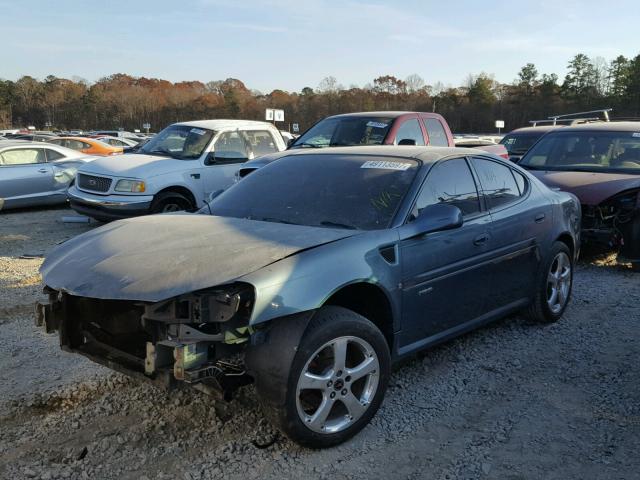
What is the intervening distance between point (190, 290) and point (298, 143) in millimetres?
6734

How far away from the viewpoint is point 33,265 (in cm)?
733

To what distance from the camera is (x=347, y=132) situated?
8.93 m

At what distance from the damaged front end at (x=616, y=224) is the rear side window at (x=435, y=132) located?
9.40 ft

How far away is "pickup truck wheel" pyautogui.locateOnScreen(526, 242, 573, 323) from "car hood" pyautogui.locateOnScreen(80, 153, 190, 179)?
5.98 metres

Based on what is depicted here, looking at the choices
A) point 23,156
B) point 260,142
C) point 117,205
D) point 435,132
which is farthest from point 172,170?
point 23,156

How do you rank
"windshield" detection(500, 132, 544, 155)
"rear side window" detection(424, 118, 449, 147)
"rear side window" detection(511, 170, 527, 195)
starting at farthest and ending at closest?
"windshield" detection(500, 132, 544, 155) < "rear side window" detection(424, 118, 449, 147) < "rear side window" detection(511, 170, 527, 195)

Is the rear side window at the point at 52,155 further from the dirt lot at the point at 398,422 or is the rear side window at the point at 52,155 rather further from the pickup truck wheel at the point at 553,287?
the pickup truck wheel at the point at 553,287

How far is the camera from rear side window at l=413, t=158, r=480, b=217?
3.97m

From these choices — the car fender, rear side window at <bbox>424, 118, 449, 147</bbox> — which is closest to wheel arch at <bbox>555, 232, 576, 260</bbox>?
the car fender

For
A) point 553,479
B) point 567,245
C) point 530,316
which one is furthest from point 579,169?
point 553,479

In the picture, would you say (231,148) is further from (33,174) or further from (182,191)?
(33,174)

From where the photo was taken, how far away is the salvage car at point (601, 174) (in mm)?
6965

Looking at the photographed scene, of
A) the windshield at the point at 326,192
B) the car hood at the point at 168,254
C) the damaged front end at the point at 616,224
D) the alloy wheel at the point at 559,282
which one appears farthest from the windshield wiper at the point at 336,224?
the damaged front end at the point at 616,224

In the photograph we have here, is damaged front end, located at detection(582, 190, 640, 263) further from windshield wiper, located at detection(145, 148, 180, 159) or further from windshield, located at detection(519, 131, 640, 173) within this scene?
windshield wiper, located at detection(145, 148, 180, 159)
